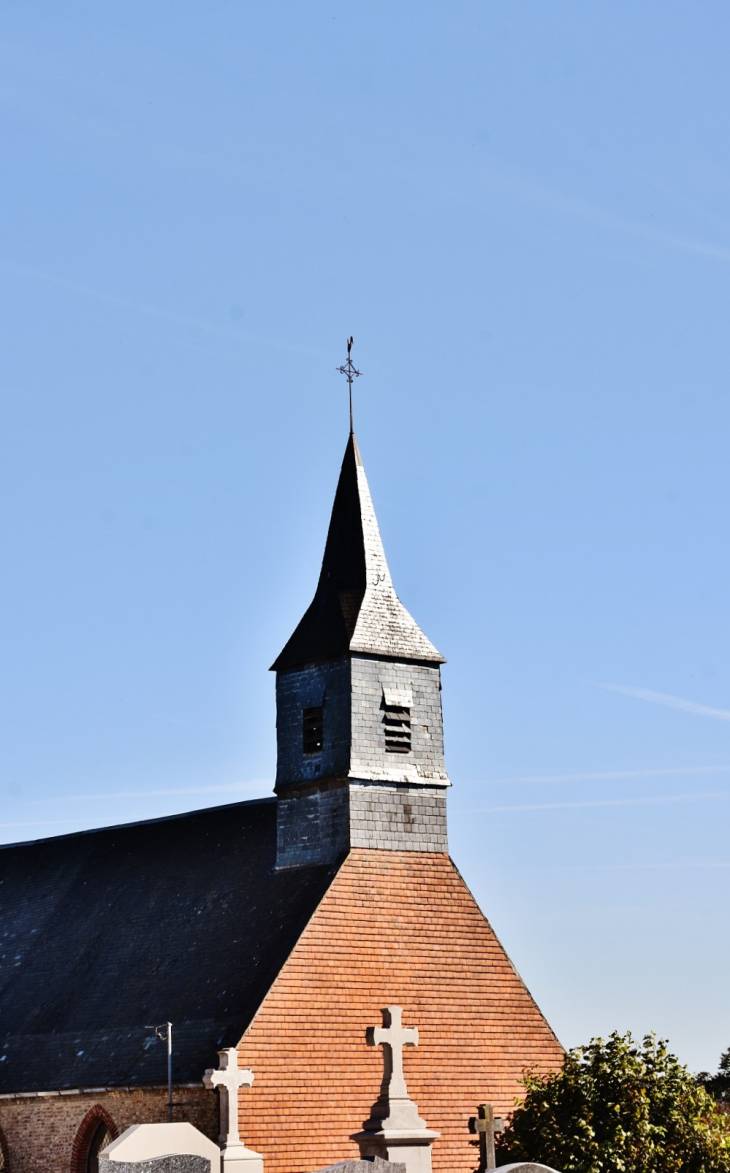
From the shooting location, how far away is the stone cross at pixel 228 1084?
26.1 meters

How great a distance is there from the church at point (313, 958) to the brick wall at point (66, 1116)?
1.6 inches

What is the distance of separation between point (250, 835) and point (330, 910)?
4.49 metres

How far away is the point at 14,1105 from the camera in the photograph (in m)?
31.5

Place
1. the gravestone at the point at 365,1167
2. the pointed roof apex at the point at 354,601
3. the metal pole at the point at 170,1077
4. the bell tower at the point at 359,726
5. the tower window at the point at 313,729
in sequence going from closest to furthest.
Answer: the gravestone at the point at 365,1167 → the metal pole at the point at 170,1077 → the bell tower at the point at 359,726 → the tower window at the point at 313,729 → the pointed roof apex at the point at 354,601

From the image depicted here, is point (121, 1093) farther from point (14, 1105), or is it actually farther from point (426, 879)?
point (426, 879)

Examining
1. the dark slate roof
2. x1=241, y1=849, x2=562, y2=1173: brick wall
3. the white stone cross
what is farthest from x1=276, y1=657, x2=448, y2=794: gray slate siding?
the white stone cross

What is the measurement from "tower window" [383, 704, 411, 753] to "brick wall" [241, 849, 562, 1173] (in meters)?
1.95

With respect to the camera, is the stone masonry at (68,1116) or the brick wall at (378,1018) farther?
the stone masonry at (68,1116)

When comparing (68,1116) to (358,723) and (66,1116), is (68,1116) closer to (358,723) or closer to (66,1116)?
(66,1116)

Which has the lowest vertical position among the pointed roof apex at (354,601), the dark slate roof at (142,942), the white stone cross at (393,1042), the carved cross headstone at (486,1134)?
the carved cross headstone at (486,1134)

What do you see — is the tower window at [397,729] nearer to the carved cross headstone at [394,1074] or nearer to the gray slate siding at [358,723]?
the gray slate siding at [358,723]

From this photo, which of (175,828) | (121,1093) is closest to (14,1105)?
(121,1093)

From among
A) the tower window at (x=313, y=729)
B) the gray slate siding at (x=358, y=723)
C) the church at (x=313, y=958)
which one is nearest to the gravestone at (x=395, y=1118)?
the church at (x=313, y=958)

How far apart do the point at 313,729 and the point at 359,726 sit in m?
1.12
